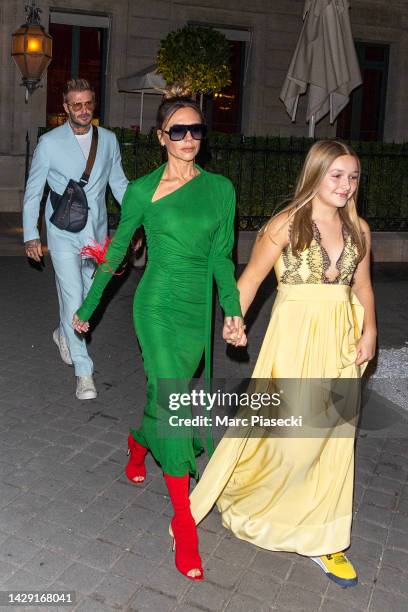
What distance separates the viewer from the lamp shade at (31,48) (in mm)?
15594

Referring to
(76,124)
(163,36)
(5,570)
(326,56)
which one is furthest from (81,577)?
(163,36)

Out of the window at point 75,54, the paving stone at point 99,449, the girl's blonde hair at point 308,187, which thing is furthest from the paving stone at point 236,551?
the window at point 75,54

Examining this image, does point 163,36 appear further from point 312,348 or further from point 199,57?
point 312,348

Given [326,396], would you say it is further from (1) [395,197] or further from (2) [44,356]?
(1) [395,197]

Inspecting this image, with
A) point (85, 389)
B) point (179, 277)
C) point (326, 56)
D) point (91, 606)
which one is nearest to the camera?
point (91, 606)

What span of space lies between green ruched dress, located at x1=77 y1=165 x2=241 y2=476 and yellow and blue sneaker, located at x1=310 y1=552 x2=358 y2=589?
734 millimetres

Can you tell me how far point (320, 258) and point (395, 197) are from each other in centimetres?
1040

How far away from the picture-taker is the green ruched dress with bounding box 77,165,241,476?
4062mm

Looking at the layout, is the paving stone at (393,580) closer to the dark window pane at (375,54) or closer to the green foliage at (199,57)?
the green foliage at (199,57)

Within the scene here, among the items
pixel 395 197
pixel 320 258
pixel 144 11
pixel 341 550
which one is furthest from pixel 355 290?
pixel 144 11

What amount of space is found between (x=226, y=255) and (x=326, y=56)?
12.0 metres

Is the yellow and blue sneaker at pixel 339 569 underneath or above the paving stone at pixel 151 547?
above

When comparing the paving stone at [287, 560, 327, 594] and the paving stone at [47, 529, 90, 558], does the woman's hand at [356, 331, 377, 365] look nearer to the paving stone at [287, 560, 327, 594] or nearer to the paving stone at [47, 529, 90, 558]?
the paving stone at [287, 560, 327, 594]

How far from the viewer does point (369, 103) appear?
22.8m
